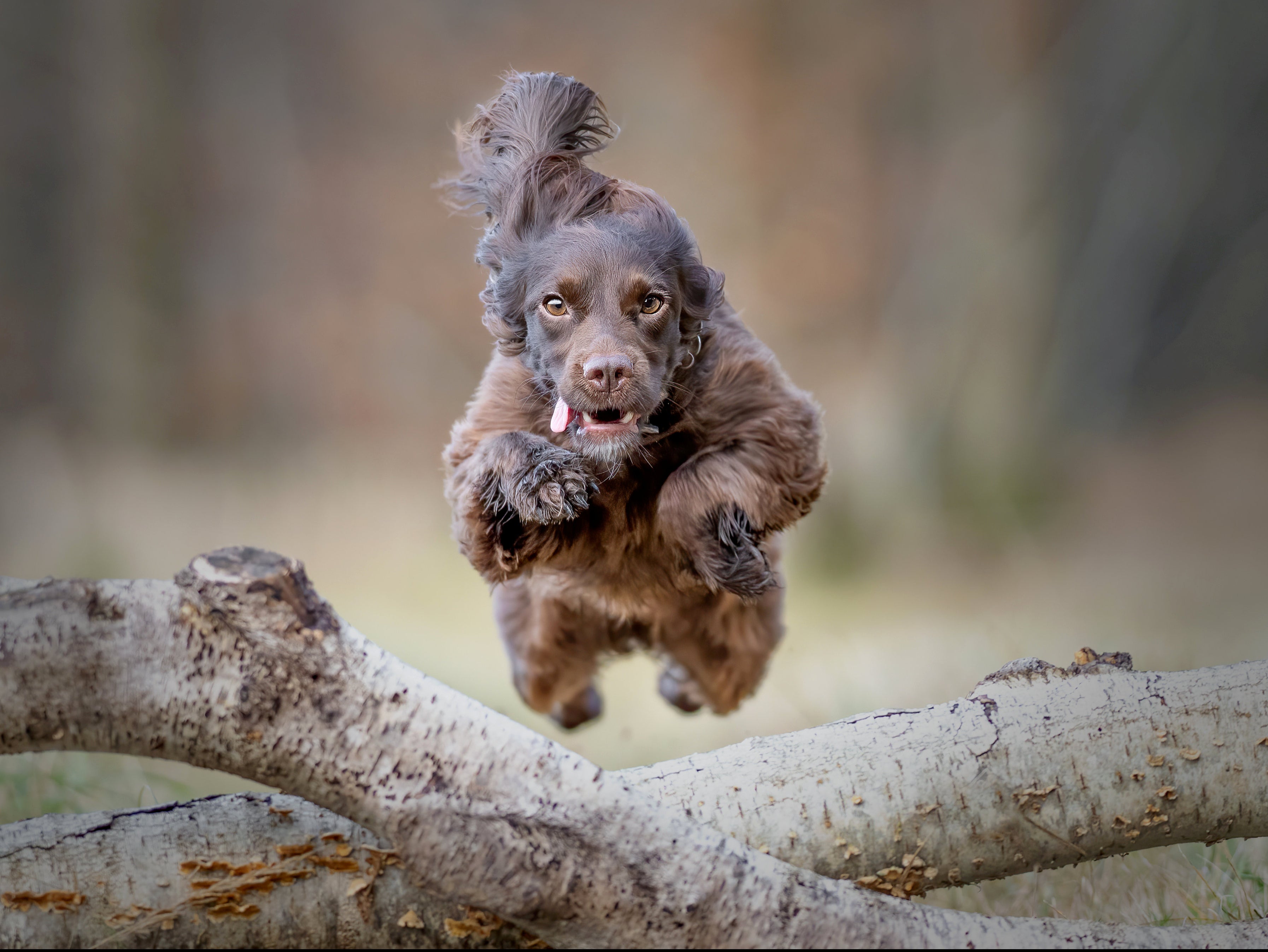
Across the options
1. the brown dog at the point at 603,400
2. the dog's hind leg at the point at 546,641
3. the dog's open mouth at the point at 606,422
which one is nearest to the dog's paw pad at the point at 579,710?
the dog's hind leg at the point at 546,641

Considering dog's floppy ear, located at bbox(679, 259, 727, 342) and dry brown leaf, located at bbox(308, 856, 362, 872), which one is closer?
dry brown leaf, located at bbox(308, 856, 362, 872)

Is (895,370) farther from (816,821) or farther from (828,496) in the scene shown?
(816,821)

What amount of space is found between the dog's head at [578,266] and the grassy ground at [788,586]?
2.06 meters

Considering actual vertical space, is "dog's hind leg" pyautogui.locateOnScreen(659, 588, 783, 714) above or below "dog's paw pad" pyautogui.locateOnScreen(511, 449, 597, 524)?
above

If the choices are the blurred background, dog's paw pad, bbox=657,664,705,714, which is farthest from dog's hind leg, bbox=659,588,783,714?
the blurred background

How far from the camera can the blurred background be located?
8.58 meters

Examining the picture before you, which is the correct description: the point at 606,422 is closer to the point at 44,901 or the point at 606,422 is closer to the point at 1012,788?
the point at 1012,788

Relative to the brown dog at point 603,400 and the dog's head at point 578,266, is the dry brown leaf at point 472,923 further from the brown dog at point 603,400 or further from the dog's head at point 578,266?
the dog's head at point 578,266

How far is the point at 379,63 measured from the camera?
10.2 meters

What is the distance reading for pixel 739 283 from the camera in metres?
8.78

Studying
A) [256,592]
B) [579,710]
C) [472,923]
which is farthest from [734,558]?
[579,710]

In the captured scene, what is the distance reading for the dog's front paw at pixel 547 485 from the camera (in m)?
3.12

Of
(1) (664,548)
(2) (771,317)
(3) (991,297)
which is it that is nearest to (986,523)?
(3) (991,297)

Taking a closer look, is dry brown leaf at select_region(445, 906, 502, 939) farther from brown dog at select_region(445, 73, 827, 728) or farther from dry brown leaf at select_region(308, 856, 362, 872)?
brown dog at select_region(445, 73, 827, 728)
